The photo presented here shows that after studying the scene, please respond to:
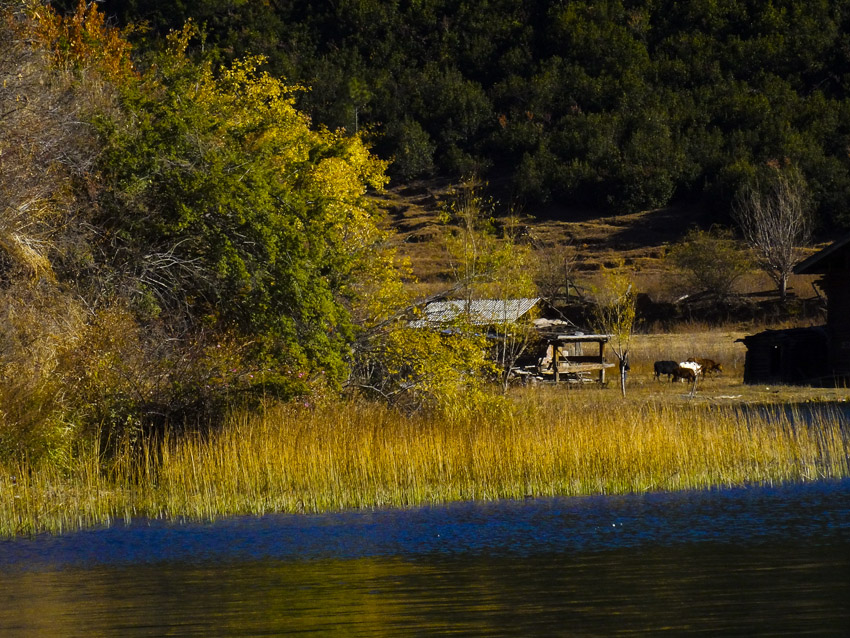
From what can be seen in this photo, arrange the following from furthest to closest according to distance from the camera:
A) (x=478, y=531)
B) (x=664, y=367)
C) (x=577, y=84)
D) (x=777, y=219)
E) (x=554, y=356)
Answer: (x=577, y=84) < (x=777, y=219) < (x=554, y=356) < (x=664, y=367) < (x=478, y=531)

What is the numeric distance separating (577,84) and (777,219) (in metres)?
34.3

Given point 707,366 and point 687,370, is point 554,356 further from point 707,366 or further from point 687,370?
point 687,370

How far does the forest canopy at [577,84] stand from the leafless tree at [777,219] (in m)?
2.98

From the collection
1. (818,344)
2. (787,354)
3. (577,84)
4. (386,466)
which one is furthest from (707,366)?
(577,84)

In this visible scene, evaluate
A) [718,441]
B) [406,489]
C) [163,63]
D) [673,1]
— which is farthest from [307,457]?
[673,1]

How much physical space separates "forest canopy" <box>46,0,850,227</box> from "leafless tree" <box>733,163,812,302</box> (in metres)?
2.98

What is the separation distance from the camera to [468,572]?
1238cm

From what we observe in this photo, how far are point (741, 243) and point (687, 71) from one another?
92.4 feet

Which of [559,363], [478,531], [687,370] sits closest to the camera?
[478,531]

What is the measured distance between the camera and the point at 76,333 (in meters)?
18.6

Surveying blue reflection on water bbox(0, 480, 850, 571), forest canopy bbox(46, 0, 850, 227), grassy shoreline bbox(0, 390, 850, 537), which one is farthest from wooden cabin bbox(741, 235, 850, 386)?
forest canopy bbox(46, 0, 850, 227)

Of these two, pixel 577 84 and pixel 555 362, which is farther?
pixel 577 84

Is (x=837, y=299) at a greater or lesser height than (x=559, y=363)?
greater

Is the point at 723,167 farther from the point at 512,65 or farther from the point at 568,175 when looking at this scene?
the point at 512,65
